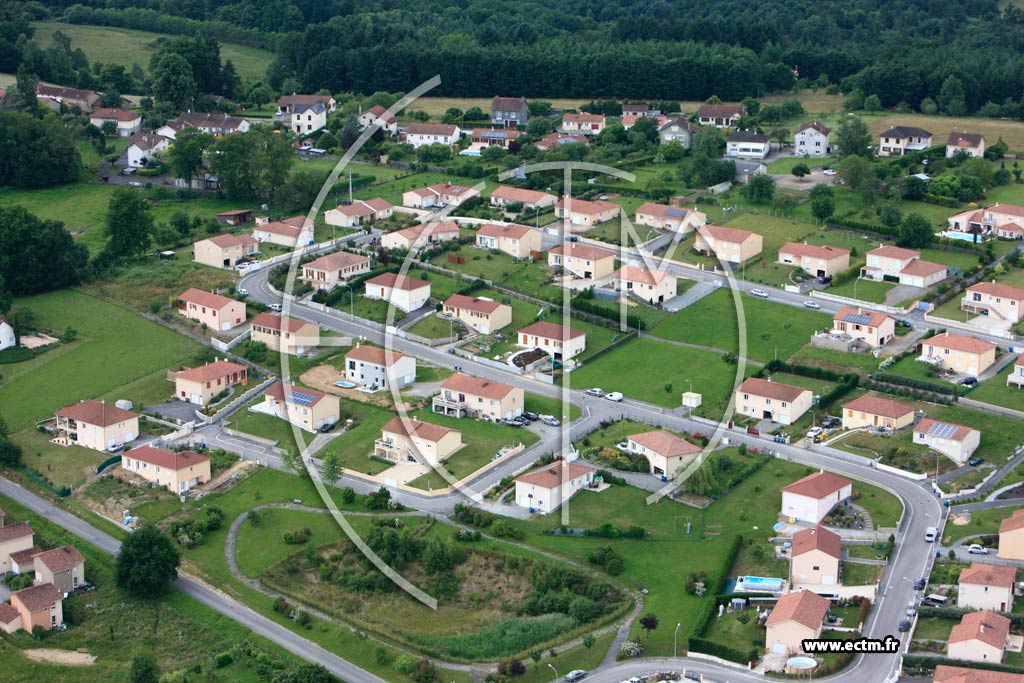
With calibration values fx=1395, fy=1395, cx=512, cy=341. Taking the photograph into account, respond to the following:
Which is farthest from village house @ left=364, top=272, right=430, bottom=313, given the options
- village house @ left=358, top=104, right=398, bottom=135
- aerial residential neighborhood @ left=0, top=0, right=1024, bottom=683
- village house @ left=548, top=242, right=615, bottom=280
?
village house @ left=358, top=104, right=398, bottom=135

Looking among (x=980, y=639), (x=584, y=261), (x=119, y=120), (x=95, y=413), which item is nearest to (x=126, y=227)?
(x=95, y=413)

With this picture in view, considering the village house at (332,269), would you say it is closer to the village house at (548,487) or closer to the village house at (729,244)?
the village house at (729,244)

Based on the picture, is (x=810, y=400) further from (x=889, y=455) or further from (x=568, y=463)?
(x=568, y=463)

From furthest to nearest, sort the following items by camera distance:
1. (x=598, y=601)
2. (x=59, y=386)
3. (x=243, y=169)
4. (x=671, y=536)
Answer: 1. (x=243, y=169)
2. (x=59, y=386)
3. (x=671, y=536)
4. (x=598, y=601)

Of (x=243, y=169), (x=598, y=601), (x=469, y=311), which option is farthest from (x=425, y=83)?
(x=598, y=601)

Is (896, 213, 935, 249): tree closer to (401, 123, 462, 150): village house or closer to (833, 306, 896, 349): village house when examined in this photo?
(833, 306, 896, 349): village house

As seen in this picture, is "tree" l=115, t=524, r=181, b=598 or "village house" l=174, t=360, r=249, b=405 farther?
"village house" l=174, t=360, r=249, b=405
